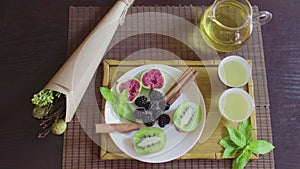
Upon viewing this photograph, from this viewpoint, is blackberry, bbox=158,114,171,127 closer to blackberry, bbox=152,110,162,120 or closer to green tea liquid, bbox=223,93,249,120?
blackberry, bbox=152,110,162,120

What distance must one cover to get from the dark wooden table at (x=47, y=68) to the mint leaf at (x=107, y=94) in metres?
0.15

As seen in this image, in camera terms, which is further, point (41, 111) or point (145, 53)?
point (145, 53)

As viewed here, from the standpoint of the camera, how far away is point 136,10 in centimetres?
109

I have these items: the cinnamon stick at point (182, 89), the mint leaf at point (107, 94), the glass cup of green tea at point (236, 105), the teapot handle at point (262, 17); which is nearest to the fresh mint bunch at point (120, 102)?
the mint leaf at point (107, 94)

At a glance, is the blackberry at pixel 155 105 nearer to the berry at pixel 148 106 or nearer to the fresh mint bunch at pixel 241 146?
the berry at pixel 148 106

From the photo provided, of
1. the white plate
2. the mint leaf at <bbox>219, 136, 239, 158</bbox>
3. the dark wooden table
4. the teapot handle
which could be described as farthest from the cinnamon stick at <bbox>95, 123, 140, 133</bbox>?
the teapot handle

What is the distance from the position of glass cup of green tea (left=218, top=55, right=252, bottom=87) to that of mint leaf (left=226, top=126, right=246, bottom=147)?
11 centimetres

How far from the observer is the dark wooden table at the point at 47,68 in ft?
3.22

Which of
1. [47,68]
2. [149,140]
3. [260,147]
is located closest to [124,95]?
[149,140]

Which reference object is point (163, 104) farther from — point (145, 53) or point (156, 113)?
point (145, 53)

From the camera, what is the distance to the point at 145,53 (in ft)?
3.43

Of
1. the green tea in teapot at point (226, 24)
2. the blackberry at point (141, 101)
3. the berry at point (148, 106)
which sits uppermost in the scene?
the green tea in teapot at point (226, 24)

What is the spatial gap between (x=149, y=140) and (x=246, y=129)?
0.24 metres

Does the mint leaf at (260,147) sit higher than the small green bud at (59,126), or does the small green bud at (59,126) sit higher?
the small green bud at (59,126)
